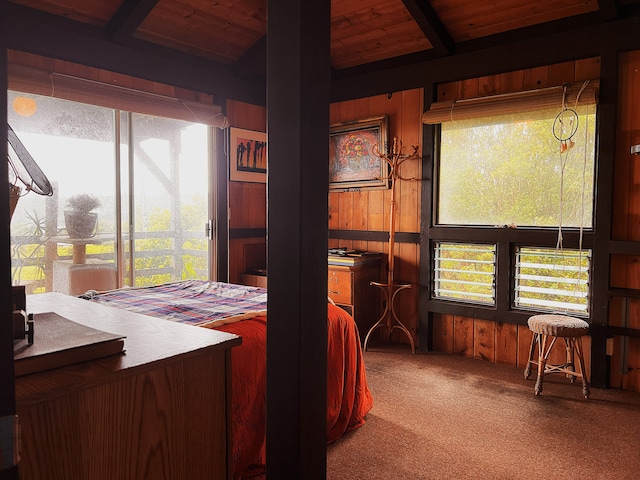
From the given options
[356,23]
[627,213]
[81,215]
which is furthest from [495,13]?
[81,215]

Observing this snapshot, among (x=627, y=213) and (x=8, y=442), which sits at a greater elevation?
(x=627, y=213)

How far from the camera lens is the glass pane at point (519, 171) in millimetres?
3365

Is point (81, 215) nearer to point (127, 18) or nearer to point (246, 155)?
point (127, 18)

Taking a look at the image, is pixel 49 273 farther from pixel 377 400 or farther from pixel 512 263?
pixel 512 263

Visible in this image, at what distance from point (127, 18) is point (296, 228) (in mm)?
3027

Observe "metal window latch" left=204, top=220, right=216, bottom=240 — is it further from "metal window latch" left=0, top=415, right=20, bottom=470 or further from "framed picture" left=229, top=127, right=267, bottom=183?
"metal window latch" left=0, top=415, right=20, bottom=470

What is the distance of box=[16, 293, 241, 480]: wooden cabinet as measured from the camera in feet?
2.90

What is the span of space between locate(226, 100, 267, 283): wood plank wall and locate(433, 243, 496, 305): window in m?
1.78

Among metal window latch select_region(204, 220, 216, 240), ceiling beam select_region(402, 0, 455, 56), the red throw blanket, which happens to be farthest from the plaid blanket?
ceiling beam select_region(402, 0, 455, 56)

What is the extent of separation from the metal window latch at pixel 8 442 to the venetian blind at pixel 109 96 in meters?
3.07

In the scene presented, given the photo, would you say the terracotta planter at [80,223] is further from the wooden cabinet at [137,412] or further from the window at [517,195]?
the window at [517,195]

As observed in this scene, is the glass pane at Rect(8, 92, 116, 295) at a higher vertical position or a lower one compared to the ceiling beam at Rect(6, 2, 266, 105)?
lower

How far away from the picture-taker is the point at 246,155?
4.53 meters

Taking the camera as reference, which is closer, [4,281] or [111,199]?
[4,281]
